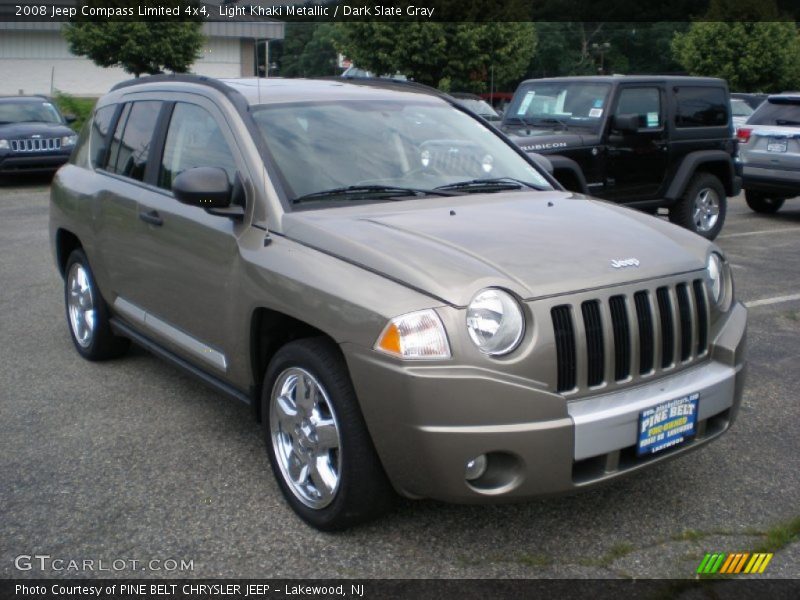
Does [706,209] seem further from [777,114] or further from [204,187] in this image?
[204,187]

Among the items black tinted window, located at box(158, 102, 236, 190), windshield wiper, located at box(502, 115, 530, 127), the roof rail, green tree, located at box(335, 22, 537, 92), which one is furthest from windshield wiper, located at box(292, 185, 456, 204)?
green tree, located at box(335, 22, 537, 92)

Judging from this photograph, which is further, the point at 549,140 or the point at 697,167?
the point at 697,167

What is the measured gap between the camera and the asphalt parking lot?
3426 mm

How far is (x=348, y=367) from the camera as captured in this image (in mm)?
3336

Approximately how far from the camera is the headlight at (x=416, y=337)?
312 cm

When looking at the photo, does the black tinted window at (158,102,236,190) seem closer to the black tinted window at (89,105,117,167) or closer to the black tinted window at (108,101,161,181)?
the black tinted window at (108,101,161,181)

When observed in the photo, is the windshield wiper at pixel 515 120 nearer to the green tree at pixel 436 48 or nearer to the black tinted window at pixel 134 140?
the black tinted window at pixel 134 140

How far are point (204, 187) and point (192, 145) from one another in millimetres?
830

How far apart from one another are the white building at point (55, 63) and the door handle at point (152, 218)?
3632 cm

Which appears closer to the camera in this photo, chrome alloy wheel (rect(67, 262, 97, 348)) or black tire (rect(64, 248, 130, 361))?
black tire (rect(64, 248, 130, 361))

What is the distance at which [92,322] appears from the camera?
A: 579cm

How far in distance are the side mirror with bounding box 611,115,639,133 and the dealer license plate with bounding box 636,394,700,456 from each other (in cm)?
695

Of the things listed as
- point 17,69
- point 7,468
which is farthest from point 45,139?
point 17,69

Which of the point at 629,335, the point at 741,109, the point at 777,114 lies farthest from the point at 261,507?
the point at 741,109
